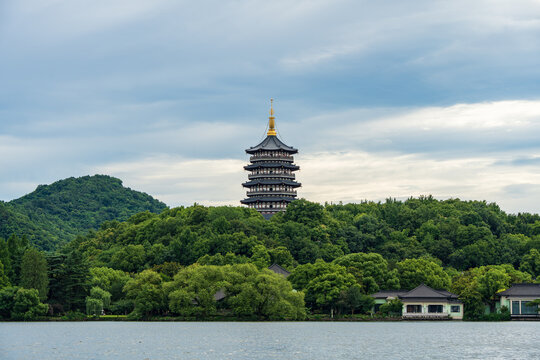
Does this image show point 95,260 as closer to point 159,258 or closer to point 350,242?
Answer: point 159,258

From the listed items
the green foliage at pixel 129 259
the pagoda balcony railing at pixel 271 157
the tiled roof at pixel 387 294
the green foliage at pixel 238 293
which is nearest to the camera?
the green foliage at pixel 238 293

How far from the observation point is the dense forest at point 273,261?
61.4m

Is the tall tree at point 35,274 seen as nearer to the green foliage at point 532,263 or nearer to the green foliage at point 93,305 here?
the green foliage at point 93,305

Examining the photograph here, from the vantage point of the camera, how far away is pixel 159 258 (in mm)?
81375

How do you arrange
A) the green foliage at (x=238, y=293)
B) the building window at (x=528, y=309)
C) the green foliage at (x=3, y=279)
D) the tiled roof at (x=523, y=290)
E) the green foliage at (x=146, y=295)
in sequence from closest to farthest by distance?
the green foliage at (x=238, y=293)
the green foliage at (x=146, y=295)
the green foliage at (x=3, y=279)
the tiled roof at (x=523, y=290)
the building window at (x=528, y=309)

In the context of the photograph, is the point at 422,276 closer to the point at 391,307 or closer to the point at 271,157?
the point at 391,307

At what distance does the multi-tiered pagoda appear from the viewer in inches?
4087

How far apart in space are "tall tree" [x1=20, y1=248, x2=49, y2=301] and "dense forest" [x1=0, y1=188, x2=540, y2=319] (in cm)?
9

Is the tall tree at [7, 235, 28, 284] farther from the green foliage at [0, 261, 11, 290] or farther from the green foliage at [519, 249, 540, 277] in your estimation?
the green foliage at [519, 249, 540, 277]

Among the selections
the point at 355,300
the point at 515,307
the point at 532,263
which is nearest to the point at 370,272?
the point at 355,300

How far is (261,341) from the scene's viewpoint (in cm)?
4234

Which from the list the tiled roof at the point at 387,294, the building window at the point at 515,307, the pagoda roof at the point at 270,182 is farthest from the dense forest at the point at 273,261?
the pagoda roof at the point at 270,182

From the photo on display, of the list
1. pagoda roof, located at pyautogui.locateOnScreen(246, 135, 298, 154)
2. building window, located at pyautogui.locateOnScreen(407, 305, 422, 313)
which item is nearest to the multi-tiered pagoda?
pagoda roof, located at pyautogui.locateOnScreen(246, 135, 298, 154)

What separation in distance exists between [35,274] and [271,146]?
48969mm
